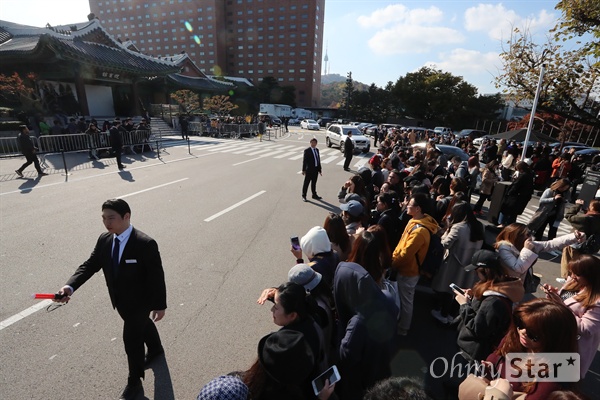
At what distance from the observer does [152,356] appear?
10.1 ft

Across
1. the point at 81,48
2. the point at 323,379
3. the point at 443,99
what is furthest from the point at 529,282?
the point at 443,99

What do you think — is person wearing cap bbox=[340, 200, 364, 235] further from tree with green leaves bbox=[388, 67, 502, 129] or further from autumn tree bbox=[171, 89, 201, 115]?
tree with green leaves bbox=[388, 67, 502, 129]

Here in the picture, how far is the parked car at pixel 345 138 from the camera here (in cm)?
2059

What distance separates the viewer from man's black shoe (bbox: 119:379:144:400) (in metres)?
2.63

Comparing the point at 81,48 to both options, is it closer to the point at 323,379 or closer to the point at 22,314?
the point at 22,314

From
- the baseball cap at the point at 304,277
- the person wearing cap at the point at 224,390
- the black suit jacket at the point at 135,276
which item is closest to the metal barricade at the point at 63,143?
the black suit jacket at the point at 135,276

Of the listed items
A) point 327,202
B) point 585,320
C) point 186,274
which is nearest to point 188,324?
point 186,274

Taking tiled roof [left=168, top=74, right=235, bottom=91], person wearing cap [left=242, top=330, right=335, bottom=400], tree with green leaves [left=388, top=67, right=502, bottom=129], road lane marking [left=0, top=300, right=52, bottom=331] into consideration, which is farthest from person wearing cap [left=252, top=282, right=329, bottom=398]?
tree with green leaves [left=388, top=67, right=502, bottom=129]

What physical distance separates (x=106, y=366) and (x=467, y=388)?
332cm

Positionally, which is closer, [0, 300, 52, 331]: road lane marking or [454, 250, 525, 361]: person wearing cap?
[454, 250, 525, 361]: person wearing cap

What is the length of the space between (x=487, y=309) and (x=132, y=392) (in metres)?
3.19

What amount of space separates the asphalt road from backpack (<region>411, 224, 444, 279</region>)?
793 millimetres

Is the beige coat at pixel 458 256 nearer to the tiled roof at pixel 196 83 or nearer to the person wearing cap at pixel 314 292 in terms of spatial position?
the person wearing cap at pixel 314 292

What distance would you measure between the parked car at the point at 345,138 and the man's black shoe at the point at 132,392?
1878 centimetres
